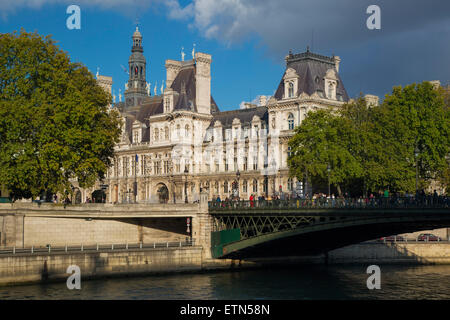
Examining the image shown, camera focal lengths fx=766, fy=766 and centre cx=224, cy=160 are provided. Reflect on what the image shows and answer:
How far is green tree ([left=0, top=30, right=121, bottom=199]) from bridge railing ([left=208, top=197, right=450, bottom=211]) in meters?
13.2

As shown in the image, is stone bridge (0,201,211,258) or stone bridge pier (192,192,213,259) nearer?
stone bridge (0,201,211,258)

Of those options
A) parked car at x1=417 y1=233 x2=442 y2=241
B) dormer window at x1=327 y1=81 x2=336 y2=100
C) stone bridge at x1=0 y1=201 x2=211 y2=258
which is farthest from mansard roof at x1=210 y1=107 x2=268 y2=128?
stone bridge at x1=0 y1=201 x2=211 y2=258

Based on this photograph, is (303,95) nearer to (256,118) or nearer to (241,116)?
(256,118)

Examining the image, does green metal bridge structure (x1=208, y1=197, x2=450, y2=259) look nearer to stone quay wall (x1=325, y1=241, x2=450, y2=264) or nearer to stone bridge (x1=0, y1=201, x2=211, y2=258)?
stone bridge (x1=0, y1=201, x2=211, y2=258)

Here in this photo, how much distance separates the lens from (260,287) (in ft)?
184

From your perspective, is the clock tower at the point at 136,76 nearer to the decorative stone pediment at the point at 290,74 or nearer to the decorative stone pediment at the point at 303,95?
the decorative stone pediment at the point at 290,74

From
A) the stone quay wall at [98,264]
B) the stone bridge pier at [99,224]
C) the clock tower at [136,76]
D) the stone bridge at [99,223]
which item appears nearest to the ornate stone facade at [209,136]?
the clock tower at [136,76]

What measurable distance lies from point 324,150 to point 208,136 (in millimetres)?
35976

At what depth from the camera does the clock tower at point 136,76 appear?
136125 millimetres

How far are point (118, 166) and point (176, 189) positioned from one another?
1467cm

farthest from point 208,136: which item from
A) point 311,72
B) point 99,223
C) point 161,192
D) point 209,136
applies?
point 99,223

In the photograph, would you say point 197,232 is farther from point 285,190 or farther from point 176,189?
point 176,189

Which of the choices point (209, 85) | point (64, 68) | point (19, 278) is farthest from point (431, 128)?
point (209, 85)

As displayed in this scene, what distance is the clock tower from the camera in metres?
136
